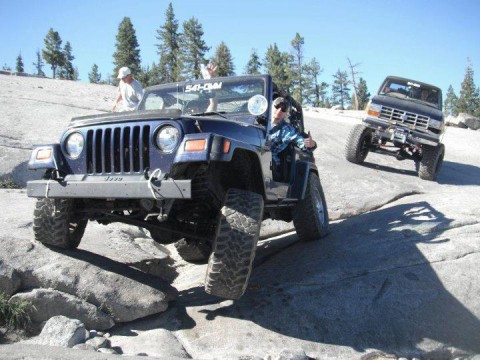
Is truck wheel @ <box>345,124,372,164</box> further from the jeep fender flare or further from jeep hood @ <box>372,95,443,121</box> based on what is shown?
the jeep fender flare

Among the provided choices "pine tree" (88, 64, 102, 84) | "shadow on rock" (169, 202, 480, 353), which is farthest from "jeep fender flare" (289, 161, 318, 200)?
"pine tree" (88, 64, 102, 84)

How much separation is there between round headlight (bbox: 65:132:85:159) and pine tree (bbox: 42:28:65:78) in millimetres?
61902

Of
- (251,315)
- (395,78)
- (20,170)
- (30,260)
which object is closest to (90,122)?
(30,260)

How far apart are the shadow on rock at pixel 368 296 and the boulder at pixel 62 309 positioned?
75 cm

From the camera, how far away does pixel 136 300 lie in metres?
3.88

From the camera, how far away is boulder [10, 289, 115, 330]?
3648 millimetres

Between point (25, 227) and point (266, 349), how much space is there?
11.0 feet

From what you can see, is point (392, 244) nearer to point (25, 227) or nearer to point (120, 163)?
point (120, 163)

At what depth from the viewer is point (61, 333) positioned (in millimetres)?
3332

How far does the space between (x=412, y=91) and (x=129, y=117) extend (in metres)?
9.36

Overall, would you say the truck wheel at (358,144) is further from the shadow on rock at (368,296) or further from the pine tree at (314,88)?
the pine tree at (314,88)

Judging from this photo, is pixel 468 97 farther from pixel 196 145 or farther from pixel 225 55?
pixel 196 145

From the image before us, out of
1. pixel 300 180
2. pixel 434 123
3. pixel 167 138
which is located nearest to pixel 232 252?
pixel 167 138

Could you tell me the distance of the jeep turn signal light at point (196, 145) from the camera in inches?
124
